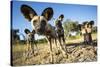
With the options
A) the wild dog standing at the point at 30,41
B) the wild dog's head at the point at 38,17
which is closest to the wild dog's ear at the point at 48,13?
the wild dog's head at the point at 38,17

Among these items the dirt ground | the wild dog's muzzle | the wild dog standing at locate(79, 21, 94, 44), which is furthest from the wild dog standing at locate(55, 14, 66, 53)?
the wild dog standing at locate(79, 21, 94, 44)

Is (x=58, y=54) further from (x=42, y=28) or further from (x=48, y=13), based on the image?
(x=48, y=13)

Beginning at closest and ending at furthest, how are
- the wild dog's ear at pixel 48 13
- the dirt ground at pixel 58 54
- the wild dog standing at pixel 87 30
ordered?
the dirt ground at pixel 58 54
the wild dog's ear at pixel 48 13
the wild dog standing at pixel 87 30

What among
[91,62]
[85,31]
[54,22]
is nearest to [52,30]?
[54,22]

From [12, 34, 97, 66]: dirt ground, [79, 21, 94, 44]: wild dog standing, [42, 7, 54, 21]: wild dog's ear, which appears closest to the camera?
[12, 34, 97, 66]: dirt ground

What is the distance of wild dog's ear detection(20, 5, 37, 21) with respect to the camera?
227 cm

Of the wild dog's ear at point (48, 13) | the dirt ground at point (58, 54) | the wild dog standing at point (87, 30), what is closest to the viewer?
the dirt ground at point (58, 54)

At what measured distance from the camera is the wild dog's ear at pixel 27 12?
2.27 meters

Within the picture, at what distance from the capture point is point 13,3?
223 centimetres

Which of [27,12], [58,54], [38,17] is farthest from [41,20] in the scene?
[58,54]

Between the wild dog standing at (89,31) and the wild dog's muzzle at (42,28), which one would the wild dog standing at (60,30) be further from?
the wild dog standing at (89,31)

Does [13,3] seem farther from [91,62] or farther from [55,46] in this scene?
[91,62]

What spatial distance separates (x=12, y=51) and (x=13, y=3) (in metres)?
0.55

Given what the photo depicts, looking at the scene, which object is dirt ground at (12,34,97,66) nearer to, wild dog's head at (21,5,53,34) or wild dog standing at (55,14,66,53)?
wild dog standing at (55,14,66,53)
